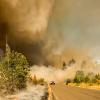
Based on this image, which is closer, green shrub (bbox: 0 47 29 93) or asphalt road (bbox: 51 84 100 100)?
asphalt road (bbox: 51 84 100 100)

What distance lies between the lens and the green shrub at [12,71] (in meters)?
64.9

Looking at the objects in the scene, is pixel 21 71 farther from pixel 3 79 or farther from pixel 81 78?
pixel 81 78

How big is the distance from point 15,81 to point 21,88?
4.26m

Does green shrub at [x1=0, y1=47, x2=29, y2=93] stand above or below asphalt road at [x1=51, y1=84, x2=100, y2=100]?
above

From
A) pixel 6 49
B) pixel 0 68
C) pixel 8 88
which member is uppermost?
Answer: pixel 6 49

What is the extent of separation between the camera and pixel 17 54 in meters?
68.1

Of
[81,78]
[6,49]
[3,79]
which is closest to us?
[3,79]

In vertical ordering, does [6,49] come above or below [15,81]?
above

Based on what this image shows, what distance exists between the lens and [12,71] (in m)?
66.3

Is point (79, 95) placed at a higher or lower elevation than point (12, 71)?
lower

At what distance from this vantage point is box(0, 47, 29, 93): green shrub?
6488 centimetres

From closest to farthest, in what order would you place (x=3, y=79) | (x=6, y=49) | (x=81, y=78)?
(x=3, y=79) < (x=6, y=49) < (x=81, y=78)

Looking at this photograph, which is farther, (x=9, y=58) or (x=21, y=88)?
(x=21, y=88)

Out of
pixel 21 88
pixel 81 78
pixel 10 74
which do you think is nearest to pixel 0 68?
pixel 10 74
